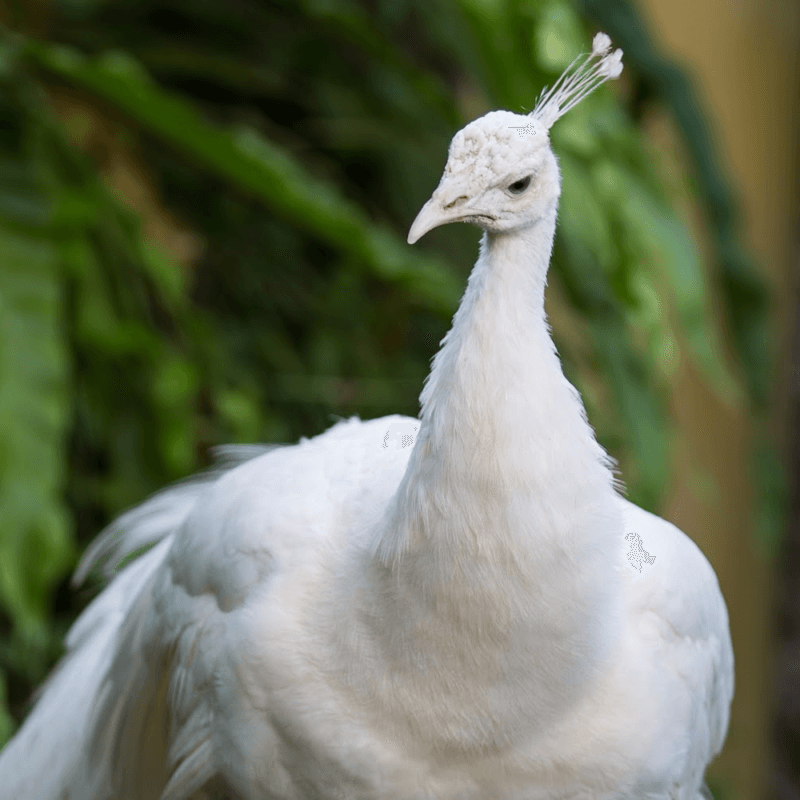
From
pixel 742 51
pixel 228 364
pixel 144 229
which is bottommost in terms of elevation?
pixel 228 364

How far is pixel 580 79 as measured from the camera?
1.84ft

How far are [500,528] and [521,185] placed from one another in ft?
0.59

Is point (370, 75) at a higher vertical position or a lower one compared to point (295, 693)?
higher

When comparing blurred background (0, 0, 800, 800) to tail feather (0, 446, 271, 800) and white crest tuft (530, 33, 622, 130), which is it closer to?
tail feather (0, 446, 271, 800)

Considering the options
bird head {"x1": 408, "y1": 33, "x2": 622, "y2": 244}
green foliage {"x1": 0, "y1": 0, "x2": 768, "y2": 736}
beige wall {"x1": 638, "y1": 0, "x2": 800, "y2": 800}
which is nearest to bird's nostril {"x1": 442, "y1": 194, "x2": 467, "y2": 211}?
bird head {"x1": 408, "y1": 33, "x2": 622, "y2": 244}

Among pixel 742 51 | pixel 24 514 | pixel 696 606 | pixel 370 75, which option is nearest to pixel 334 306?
pixel 370 75

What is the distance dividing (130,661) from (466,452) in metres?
0.38

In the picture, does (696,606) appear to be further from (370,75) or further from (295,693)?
(370,75)

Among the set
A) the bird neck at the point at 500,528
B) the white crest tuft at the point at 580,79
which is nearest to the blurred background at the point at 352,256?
the white crest tuft at the point at 580,79

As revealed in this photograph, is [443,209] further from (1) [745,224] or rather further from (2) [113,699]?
Answer: (1) [745,224]

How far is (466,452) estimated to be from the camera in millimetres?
533

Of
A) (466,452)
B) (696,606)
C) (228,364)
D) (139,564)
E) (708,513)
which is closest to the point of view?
(466,452)

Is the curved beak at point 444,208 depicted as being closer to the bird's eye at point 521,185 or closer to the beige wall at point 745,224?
the bird's eye at point 521,185

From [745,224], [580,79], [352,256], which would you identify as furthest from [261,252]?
[580,79]
